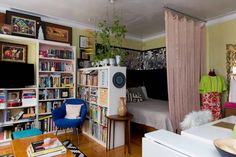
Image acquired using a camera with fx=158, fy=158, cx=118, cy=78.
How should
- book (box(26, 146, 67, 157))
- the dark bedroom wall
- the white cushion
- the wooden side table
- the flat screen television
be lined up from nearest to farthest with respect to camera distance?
1. book (box(26, 146, 67, 157))
2. the wooden side table
3. the flat screen television
4. the white cushion
5. the dark bedroom wall

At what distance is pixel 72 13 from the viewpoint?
3354mm

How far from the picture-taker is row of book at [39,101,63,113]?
324 centimetres

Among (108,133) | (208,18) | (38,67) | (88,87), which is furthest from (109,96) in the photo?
(208,18)

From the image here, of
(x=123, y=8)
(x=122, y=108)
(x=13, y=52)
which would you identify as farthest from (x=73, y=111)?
(x=123, y=8)

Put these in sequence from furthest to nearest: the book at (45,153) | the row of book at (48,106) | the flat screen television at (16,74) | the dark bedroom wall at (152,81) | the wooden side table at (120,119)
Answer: the dark bedroom wall at (152,81), the row of book at (48,106), the flat screen television at (16,74), the wooden side table at (120,119), the book at (45,153)

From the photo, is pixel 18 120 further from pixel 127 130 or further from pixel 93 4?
pixel 93 4

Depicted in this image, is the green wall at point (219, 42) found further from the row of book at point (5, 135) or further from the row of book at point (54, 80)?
the row of book at point (5, 135)

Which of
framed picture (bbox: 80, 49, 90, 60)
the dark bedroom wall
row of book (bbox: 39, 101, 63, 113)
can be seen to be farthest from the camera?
the dark bedroom wall

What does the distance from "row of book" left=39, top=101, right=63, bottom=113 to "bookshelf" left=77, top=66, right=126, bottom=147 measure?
1.97 feet

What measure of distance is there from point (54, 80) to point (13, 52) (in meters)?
0.93

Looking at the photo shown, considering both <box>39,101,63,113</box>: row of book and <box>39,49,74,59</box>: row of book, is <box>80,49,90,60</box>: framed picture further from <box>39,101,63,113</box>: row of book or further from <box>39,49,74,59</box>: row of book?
<box>39,101,63,113</box>: row of book

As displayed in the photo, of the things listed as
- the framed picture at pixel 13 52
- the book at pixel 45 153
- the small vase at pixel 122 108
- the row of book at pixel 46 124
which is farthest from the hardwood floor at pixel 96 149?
the framed picture at pixel 13 52

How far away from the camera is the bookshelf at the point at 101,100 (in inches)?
109

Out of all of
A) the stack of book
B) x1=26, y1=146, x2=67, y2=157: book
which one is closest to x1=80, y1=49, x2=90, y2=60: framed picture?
the stack of book
